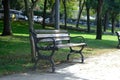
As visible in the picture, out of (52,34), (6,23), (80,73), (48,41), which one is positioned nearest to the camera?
(80,73)

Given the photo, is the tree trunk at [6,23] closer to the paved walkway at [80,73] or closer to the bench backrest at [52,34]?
the bench backrest at [52,34]

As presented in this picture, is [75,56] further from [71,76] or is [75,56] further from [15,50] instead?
[71,76]

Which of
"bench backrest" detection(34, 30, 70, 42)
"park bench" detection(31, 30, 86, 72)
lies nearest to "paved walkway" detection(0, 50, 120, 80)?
"park bench" detection(31, 30, 86, 72)

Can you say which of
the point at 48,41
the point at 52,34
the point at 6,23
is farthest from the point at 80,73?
the point at 6,23

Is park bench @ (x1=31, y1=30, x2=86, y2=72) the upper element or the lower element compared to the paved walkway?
upper

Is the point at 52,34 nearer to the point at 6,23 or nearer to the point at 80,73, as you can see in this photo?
the point at 80,73

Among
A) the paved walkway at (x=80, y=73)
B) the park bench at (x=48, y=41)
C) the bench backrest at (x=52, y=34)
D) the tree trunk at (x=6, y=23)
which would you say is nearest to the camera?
the paved walkway at (x=80, y=73)

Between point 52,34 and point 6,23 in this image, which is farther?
point 6,23

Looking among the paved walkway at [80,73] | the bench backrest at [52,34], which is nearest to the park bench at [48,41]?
the bench backrest at [52,34]

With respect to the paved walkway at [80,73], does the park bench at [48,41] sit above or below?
above

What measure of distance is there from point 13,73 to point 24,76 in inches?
24.0

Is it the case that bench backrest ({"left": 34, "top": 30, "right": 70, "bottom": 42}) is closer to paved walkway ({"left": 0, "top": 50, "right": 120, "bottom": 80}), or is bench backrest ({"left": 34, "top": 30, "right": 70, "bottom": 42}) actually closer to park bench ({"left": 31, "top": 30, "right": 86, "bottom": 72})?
park bench ({"left": 31, "top": 30, "right": 86, "bottom": 72})

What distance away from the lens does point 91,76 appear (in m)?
10.5

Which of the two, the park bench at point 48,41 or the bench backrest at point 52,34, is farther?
the bench backrest at point 52,34
